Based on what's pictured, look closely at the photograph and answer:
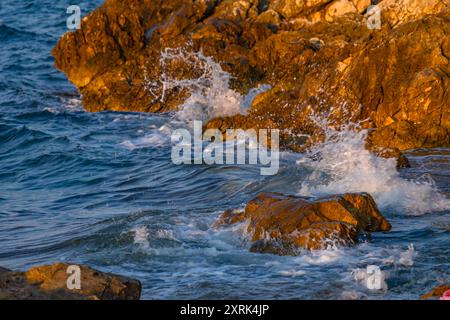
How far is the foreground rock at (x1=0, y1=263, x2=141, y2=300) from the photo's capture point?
5625mm

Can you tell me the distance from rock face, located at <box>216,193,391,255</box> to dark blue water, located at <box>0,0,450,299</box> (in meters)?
0.15

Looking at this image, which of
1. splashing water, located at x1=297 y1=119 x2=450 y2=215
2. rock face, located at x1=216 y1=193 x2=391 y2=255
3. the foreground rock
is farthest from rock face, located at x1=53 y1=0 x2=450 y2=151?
the foreground rock

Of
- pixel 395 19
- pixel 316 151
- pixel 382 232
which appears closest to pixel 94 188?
pixel 316 151

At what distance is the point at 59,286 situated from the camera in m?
5.76

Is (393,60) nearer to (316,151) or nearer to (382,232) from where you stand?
(316,151)

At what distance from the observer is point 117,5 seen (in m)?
17.6

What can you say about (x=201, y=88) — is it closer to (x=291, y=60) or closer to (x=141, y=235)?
(x=291, y=60)

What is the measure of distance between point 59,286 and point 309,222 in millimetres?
2936

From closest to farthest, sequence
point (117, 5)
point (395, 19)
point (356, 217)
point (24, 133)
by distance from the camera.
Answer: point (356, 217) → point (395, 19) → point (24, 133) → point (117, 5)

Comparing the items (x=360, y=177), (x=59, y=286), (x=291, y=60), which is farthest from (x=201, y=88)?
(x=59, y=286)

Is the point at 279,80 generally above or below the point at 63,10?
below

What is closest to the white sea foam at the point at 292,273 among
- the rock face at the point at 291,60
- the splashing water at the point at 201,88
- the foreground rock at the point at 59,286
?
the foreground rock at the point at 59,286
